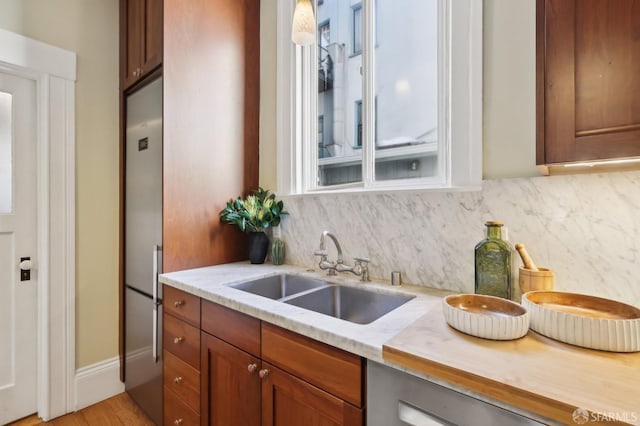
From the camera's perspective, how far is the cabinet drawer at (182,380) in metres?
1.41

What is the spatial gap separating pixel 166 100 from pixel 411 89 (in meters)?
1.29

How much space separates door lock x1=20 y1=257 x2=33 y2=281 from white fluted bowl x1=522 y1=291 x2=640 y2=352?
2535 millimetres

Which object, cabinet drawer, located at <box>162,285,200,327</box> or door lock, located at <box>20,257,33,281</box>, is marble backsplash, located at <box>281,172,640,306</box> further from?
door lock, located at <box>20,257,33,281</box>

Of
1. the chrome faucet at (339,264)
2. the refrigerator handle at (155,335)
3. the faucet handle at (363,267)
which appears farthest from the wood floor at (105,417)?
the faucet handle at (363,267)

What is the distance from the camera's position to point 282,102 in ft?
6.52

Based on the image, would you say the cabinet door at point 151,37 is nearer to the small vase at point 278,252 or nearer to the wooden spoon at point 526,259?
the small vase at point 278,252

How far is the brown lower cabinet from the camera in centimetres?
90

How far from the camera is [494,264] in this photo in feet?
3.73

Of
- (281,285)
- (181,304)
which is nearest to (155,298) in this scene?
(181,304)

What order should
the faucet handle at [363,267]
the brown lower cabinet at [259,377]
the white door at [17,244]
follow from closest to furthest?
the brown lower cabinet at [259,377] < the faucet handle at [363,267] < the white door at [17,244]

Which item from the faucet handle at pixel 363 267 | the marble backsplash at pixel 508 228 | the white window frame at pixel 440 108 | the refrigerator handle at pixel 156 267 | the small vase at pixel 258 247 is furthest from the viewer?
the small vase at pixel 258 247

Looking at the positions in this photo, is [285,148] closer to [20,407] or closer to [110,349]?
[110,349]

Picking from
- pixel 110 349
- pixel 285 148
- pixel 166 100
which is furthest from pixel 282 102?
pixel 110 349

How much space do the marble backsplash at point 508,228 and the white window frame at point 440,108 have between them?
0.11 metres
